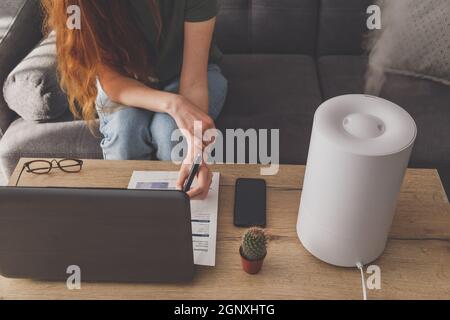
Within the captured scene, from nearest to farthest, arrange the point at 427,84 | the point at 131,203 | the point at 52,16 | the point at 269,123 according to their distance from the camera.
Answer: the point at 131,203
the point at 52,16
the point at 269,123
the point at 427,84

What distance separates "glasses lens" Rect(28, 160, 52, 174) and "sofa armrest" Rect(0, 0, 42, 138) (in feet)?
1.46

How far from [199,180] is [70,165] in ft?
1.18

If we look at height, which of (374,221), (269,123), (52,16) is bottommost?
(269,123)

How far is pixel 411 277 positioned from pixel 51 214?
0.70 m

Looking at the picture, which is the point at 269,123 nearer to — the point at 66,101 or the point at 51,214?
the point at 66,101

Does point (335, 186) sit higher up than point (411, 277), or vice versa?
point (335, 186)

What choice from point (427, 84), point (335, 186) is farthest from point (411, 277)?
point (427, 84)

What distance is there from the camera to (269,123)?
1468 millimetres

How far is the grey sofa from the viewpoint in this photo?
57.0 inches

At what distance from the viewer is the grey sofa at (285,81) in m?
1.45

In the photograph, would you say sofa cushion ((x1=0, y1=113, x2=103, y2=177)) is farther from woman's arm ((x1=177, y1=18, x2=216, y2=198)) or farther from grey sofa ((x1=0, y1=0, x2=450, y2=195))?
woman's arm ((x1=177, y1=18, x2=216, y2=198))

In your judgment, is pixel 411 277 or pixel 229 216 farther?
pixel 229 216

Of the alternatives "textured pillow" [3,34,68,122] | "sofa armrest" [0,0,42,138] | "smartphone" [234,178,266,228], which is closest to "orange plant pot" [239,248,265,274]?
"smartphone" [234,178,266,228]

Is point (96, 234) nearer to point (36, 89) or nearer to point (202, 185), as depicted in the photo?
point (202, 185)
